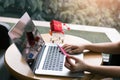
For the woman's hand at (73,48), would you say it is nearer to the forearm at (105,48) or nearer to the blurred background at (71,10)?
the forearm at (105,48)

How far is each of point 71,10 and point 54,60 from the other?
1.68m

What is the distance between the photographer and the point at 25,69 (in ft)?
4.42

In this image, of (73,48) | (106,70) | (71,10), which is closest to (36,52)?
(73,48)

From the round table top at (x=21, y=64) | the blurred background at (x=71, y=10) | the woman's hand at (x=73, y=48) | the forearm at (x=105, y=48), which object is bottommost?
the blurred background at (x=71, y=10)

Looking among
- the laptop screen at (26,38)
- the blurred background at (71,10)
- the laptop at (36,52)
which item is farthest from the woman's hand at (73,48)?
the blurred background at (71,10)

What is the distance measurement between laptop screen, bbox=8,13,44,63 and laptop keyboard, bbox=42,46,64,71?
0.07 meters

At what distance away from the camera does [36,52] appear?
4.79 feet

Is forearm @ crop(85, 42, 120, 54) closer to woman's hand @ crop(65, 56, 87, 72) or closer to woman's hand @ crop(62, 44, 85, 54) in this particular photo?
woman's hand @ crop(62, 44, 85, 54)

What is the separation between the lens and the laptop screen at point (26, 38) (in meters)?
1.30

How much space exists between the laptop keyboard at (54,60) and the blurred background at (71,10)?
1495 millimetres

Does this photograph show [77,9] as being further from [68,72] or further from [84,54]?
[68,72]

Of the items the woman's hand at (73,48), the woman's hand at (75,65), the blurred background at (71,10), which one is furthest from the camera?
the blurred background at (71,10)

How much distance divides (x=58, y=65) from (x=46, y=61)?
0.08 m

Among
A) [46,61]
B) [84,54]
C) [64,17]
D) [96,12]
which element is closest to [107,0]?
[96,12]
